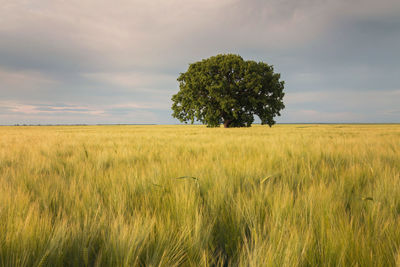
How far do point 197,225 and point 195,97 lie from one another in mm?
23585

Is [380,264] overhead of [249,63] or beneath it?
beneath

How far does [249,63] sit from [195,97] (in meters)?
7.17

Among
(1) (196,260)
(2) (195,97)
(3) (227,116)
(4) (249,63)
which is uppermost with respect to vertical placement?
(4) (249,63)

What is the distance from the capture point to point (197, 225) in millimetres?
914

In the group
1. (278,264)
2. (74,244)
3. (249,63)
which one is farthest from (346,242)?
(249,63)

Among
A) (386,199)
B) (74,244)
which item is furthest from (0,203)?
(386,199)

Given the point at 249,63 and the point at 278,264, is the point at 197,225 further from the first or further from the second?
the point at 249,63

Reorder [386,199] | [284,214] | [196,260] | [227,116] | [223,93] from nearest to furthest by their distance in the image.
→ [196,260] < [284,214] < [386,199] < [223,93] < [227,116]

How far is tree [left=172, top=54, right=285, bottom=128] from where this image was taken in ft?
74.7

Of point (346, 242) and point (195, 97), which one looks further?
point (195, 97)

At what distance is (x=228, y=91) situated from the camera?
23.6 metres

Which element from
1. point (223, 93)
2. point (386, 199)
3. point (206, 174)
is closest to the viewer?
point (386, 199)

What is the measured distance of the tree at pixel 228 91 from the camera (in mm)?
22781

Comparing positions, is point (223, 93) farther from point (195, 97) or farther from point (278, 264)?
point (278, 264)
